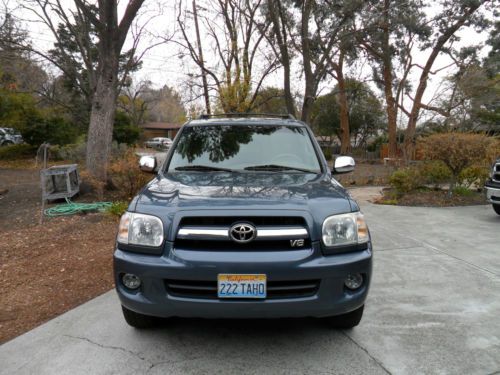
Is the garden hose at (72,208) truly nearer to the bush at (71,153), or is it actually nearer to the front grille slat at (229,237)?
the front grille slat at (229,237)

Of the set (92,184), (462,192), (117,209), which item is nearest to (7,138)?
(92,184)

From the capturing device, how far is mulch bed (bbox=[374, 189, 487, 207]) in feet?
31.1

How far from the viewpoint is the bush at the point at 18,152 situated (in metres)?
22.2

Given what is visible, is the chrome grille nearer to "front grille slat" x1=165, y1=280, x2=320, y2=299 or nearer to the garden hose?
"front grille slat" x1=165, y1=280, x2=320, y2=299

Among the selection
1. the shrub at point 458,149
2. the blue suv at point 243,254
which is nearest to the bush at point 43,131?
the shrub at point 458,149

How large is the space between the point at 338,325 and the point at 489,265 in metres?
2.87

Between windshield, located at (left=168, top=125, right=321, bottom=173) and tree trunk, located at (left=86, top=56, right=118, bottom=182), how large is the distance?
→ 568 centimetres

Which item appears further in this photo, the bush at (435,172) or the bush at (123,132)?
the bush at (123,132)

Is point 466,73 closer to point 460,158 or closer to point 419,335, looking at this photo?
point 460,158

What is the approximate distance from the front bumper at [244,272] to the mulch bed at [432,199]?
764cm

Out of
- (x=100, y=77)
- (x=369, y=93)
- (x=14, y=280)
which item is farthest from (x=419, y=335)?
(x=369, y=93)

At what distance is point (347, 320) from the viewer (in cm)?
309

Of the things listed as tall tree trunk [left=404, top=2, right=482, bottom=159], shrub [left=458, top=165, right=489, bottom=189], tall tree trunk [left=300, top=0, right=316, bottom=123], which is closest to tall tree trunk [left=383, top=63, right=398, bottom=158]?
tall tree trunk [left=404, top=2, right=482, bottom=159]

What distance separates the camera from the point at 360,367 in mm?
2674
